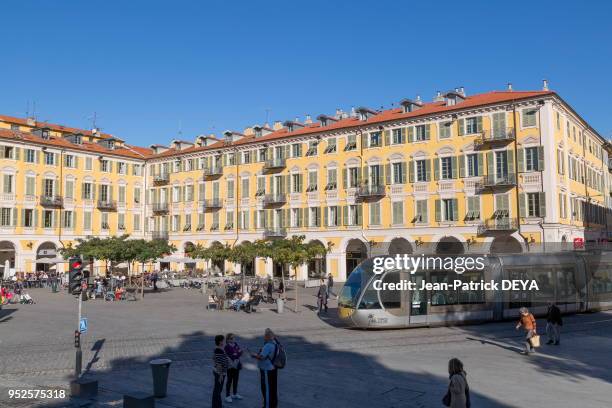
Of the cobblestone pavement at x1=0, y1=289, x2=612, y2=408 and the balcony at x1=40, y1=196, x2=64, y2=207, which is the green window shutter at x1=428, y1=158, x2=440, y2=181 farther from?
the balcony at x1=40, y1=196, x2=64, y2=207

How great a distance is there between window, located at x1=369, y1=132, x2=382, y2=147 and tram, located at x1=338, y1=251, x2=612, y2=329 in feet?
73.7

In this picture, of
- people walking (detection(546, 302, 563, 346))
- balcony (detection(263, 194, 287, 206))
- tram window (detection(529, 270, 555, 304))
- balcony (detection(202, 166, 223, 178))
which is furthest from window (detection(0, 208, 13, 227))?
people walking (detection(546, 302, 563, 346))

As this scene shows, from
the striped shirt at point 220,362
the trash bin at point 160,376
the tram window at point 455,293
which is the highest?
the tram window at point 455,293

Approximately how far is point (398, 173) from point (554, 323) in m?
28.7

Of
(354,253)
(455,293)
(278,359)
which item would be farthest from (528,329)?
(354,253)

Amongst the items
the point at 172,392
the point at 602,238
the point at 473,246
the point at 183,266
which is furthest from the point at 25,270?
the point at 602,238

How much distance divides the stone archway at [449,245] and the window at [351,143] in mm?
10930

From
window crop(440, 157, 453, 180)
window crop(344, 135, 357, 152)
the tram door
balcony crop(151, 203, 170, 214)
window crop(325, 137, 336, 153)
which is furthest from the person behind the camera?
balcony crop(151, 203, 170, 214)

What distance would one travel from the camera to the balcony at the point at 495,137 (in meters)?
40.6

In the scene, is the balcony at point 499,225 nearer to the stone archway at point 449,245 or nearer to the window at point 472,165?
the stone archway at point 449,245

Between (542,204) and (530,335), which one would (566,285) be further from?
(542,204)

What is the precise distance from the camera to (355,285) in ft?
70.2

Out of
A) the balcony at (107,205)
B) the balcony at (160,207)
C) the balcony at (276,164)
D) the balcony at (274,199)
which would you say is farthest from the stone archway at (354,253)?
the balcony at (107,205)

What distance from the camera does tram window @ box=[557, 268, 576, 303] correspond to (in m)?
25.3
